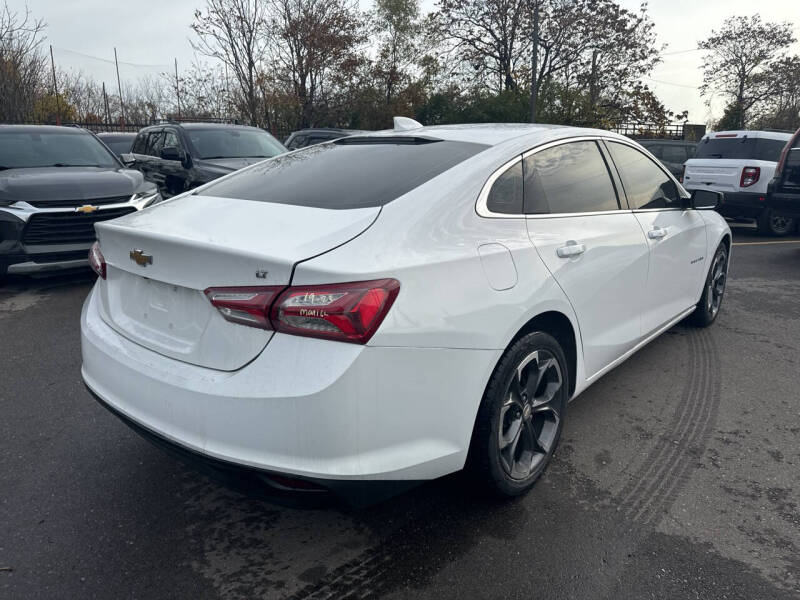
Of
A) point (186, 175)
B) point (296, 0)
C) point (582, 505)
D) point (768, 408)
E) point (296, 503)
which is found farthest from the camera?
point (296, 0)

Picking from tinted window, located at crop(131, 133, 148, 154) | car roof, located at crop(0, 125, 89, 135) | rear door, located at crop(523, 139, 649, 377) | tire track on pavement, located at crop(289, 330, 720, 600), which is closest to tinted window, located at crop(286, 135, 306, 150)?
tinted window, located at crop(131, 133, 148, 154)

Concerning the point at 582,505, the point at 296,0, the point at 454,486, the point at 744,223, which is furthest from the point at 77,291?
the point at 296,0

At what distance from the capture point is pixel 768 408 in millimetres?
3668

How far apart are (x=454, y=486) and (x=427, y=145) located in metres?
1.58

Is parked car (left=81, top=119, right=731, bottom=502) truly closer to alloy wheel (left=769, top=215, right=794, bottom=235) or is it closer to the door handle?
the door handle

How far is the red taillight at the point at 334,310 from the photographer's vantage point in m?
1.89

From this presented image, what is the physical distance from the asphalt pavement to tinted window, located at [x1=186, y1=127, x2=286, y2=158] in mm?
5877

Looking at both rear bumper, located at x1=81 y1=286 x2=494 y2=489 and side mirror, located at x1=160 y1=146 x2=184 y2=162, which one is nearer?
rear bumper, located at x1=81 y1=286 x2=494 y2=489

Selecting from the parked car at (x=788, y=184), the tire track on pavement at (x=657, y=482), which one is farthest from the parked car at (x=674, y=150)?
the tire track on pavement at (x=657, y=482)

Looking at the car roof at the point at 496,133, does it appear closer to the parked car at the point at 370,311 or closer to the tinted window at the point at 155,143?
the parked car at the point at 370,311

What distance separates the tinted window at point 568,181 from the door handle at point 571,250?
176 mm

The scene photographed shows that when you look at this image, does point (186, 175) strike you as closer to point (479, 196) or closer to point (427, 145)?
point (427, 145)

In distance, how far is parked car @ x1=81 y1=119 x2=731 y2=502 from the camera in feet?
6.31

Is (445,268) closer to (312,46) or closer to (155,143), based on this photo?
(155,143)
